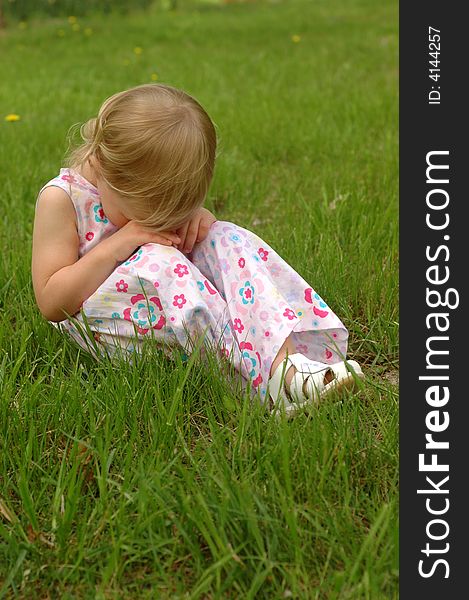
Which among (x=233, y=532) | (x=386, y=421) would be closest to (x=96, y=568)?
(x=233, y=532)

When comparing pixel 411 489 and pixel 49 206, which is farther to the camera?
pixel 49 206

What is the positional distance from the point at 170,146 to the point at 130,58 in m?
5.38

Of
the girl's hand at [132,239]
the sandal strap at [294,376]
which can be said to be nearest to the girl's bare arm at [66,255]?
the girl's hand at [132,239]

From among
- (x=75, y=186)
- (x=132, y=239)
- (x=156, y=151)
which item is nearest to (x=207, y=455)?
(x=132, y=239)

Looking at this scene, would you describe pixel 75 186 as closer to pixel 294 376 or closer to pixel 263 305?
pixel 263 305

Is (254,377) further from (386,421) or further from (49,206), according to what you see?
(49,206)

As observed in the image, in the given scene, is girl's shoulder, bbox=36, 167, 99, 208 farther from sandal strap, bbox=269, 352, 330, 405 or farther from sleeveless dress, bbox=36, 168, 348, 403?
sandal strap, bbox=269, 352, 330, 405

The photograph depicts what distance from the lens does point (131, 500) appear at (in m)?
1.55

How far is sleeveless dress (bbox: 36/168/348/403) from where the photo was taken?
80.4 inches

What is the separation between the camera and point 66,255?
2.21m

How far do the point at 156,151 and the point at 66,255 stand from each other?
389 mm

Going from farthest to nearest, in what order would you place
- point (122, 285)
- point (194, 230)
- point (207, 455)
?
point (194, 230), point (122, 285), point (207, 455)

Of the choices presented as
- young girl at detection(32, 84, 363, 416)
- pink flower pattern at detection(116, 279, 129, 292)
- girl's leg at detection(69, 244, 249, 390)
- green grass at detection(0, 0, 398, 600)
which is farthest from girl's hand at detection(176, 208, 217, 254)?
green grass at detection(0, 0, 398, 600)

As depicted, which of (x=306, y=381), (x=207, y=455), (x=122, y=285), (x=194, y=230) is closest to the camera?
(x=207, y=455)
